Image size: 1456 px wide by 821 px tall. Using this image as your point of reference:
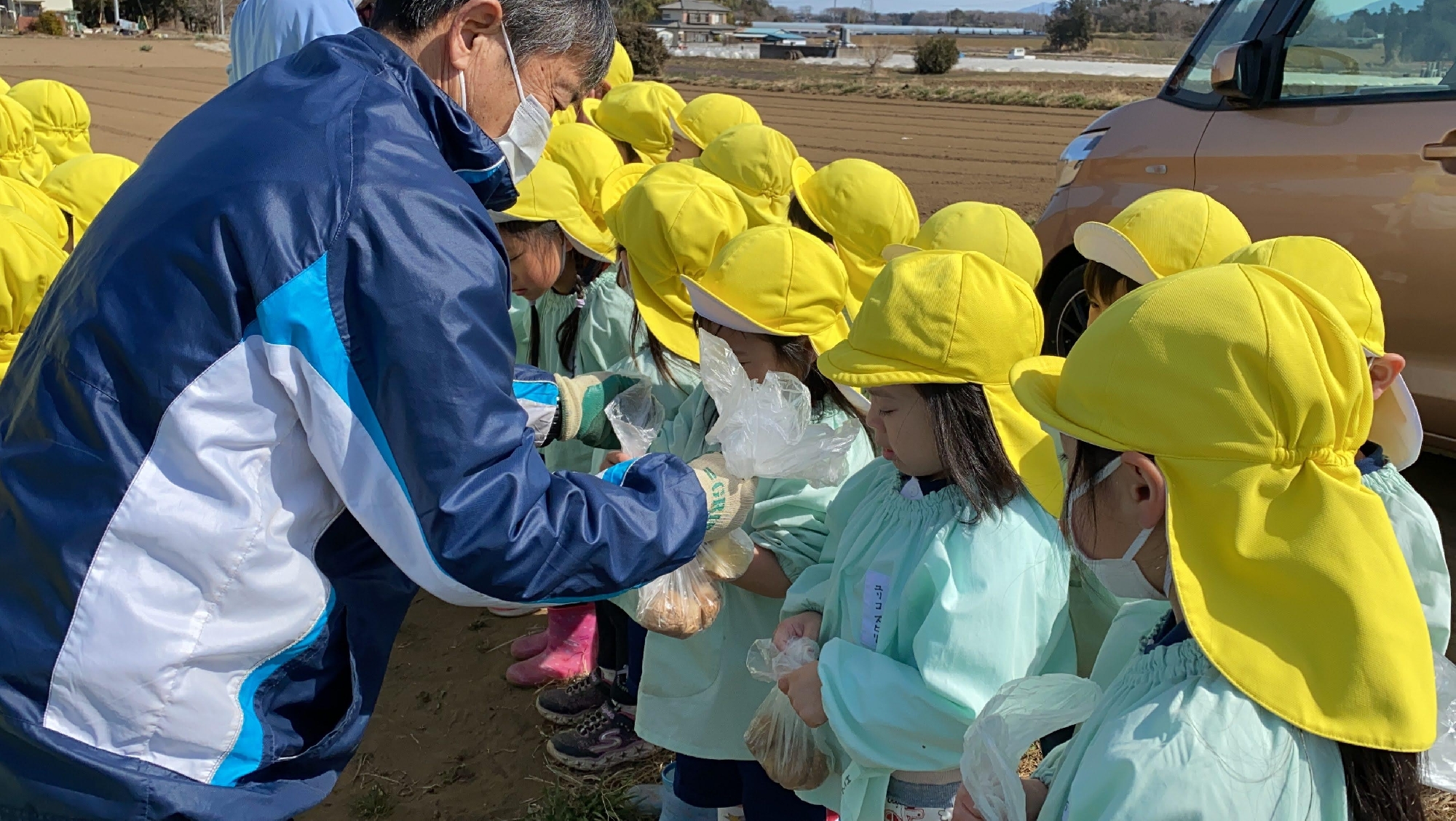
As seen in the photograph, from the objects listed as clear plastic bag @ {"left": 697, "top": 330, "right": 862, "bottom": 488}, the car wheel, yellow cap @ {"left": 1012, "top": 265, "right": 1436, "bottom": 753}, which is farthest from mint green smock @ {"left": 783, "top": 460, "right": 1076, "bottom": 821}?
the car wheel

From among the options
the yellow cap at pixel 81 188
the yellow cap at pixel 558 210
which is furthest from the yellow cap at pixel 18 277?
the yellow cap at pixel 81 188

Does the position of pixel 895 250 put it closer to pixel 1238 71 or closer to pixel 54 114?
pixel 1238 71

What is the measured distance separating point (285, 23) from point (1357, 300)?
3065 mm

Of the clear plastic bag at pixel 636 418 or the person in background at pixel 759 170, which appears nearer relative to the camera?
the clear plastic bag at pixel 636 418

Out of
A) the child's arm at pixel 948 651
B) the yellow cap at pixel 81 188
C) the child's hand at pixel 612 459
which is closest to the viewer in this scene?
the child's arm at pixel 948 651

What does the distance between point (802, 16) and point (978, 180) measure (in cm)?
15183

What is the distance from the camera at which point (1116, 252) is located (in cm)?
303

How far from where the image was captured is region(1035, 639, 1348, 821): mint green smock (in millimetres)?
1359

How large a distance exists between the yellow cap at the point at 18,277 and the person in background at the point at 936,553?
234 cm

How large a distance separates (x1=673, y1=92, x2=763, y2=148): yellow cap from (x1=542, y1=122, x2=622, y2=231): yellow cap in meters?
1.54

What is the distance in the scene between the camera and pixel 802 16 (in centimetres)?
15550

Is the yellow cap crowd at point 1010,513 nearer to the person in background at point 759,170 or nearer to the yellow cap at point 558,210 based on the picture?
the yellow cap at point 558,210

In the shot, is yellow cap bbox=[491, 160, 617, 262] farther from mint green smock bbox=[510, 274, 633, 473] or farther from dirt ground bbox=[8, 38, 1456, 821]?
dirt ground bbox=[8, 38, 1456, 821]

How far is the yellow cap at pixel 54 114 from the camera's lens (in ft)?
21.5
